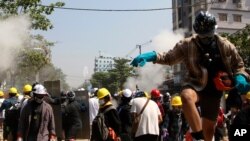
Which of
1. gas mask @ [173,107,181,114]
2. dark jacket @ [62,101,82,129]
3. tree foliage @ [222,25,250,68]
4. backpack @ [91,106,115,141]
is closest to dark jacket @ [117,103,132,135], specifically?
backpack @ [91,106,115,141]

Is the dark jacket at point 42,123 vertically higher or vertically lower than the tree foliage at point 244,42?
lower

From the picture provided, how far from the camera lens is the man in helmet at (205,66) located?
5.03 metres

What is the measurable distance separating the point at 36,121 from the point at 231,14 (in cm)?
5592

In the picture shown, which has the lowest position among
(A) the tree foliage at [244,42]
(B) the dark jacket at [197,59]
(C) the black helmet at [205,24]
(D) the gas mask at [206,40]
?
(B) the dark jacket at [197,59]

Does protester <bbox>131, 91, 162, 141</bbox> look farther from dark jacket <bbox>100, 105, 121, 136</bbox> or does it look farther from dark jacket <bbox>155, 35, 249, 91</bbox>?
dark jacket <bbox>155, 35, 249, 91</bbox>

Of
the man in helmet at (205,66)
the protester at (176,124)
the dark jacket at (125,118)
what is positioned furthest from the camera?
the protester at (176,124)

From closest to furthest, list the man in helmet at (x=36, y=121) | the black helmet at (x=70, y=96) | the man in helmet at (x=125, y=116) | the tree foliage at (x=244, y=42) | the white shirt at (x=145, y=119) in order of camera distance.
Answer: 1. the man in helmet at (x=36, y=121)
2. the white shirt at (x=145, y=119)
3. the man in helmet at (x=125, y=116)
4. the black helmet at (x=70, y=96)
5. the tree foliage at (x=244, y=42)

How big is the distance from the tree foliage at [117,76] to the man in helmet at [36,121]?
6315 centimetres

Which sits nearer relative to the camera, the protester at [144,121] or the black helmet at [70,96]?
the protester at [144,121]

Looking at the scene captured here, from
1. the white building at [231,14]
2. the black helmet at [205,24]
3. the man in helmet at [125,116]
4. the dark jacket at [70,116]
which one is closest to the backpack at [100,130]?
the man in helmet at [125,116]

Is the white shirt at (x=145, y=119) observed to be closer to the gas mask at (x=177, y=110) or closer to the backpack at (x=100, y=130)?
the backpack at (x=100, y=130)

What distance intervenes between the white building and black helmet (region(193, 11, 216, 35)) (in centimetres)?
5596

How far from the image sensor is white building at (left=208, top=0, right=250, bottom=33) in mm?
60625

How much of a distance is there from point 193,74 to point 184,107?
16.2 inches
